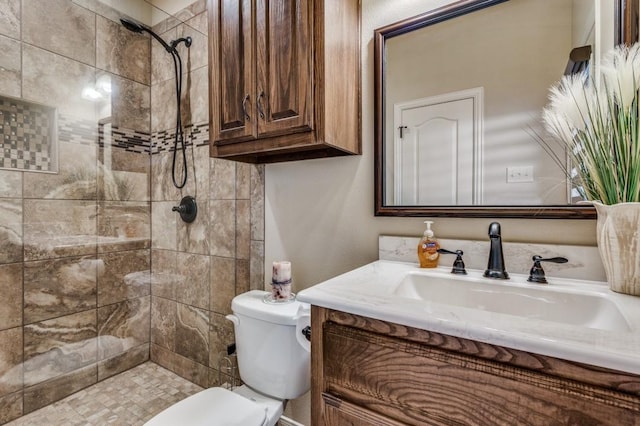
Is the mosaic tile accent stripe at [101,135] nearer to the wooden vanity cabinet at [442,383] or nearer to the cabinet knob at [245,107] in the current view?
the cabinet knob at [245,107]

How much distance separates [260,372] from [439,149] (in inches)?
42.8

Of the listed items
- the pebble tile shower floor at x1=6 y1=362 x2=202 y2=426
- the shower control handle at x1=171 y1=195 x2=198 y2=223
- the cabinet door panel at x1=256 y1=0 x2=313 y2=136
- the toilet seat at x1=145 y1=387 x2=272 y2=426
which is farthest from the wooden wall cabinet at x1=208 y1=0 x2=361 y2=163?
the pebble tile shower floor at x1=6 y1=362 x2=202 y2=426

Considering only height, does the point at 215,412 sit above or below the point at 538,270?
below

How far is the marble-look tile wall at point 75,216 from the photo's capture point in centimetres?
152

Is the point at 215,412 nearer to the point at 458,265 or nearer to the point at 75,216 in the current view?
the point at 458,265

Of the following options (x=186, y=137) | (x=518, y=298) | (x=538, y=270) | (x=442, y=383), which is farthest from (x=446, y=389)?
(x=186, y=137)

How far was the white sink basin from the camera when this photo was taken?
745mm

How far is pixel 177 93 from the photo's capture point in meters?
1.93

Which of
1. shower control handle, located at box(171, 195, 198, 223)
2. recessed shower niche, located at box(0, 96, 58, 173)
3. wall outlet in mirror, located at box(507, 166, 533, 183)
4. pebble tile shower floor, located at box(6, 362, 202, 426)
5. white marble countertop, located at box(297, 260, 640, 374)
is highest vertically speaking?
recessed shower niche, located at box(0, 96, 58, 173)

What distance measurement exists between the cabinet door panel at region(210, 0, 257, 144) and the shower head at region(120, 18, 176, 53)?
873mm

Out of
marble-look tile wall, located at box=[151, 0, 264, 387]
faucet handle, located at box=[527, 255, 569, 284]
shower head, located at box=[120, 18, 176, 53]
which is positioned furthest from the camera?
shower head, located at box=[120, 18, 176, 53]

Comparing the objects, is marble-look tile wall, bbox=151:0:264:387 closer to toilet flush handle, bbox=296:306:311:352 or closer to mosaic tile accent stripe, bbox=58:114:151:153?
mosaic tile accent stripe, bbox=58:114:151:153

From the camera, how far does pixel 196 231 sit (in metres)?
1.84

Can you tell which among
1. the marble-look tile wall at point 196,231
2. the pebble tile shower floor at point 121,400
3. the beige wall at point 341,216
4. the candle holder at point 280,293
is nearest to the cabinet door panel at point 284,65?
the beige wall at point 341,216
